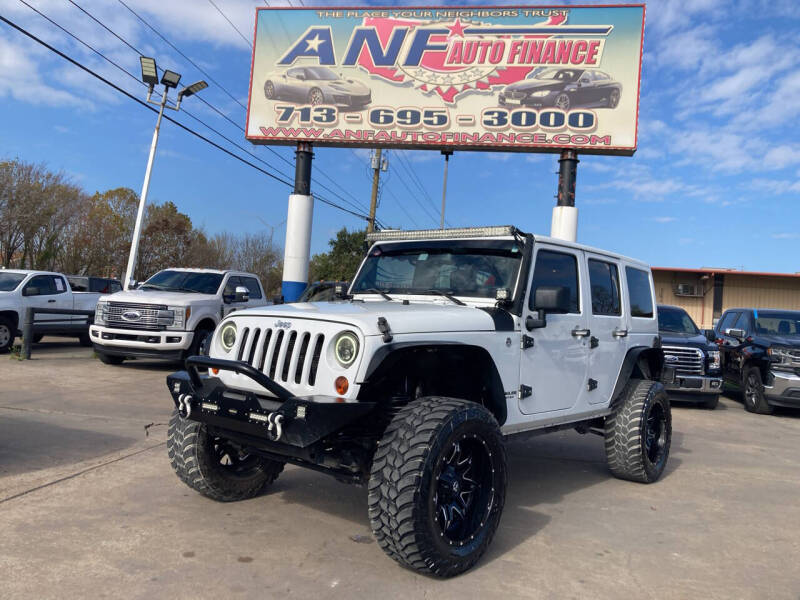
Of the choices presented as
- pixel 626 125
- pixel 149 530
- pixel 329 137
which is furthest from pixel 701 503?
pixel 329 137

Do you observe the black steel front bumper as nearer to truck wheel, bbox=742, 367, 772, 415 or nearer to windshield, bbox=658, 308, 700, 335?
windshield, bbox=658, 308, 700, 335

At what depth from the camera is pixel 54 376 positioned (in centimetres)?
955

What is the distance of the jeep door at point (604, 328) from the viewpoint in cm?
509

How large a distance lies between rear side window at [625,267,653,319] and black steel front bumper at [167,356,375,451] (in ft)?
11.3

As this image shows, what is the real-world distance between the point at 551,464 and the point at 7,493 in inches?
178

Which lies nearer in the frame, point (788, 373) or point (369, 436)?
point (369, 436)

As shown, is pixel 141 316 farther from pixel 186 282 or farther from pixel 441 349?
pixel 441 349

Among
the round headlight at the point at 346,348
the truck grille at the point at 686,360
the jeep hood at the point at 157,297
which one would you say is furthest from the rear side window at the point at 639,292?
the jeep hood at the point at 157,297

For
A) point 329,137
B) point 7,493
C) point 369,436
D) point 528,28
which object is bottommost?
point 7,493

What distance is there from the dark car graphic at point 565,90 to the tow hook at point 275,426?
13567mm

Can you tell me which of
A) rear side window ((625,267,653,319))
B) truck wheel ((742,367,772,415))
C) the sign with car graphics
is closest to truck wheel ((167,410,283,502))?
rear side window ((625,267,653,319))

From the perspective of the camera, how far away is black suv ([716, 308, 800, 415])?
9977 millimetres

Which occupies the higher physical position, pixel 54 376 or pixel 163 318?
pixel 163 318

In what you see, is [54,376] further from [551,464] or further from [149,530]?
[551,464]
